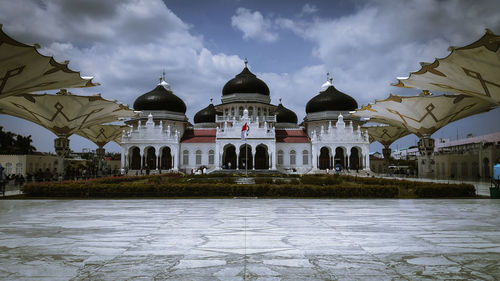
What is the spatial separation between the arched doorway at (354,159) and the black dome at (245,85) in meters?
15.9

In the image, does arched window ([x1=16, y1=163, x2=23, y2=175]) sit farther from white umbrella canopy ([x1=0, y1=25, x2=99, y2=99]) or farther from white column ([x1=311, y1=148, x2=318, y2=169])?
white column ([x1=311, y1=148, x2=318, y2=169])

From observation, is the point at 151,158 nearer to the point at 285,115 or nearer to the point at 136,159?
the point at 136,159

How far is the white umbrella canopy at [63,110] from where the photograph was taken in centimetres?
3294

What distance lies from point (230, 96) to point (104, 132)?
22.2m

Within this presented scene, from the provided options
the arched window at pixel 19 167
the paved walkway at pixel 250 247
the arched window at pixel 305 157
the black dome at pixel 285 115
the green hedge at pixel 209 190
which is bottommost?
the paved walkway at pixel 250 247

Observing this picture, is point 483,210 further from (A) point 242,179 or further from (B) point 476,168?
(B) point 476,168

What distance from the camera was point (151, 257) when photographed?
230 inches

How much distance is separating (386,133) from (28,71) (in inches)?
2143

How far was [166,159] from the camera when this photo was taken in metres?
50.8

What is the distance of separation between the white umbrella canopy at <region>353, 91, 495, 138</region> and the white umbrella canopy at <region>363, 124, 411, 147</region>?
1636cm

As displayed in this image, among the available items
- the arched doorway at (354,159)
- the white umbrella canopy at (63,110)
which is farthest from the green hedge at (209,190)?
the arched doorway at (354,159)

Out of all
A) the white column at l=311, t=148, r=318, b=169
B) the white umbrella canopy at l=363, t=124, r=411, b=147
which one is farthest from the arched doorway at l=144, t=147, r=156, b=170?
the white umbrella canopy at l=363, t=124, r=411, b=147

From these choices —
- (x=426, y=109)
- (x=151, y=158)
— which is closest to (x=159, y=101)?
(x=151, y=158)

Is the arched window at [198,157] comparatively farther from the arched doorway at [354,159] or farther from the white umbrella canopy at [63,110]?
the arched doorway at [354,159]
